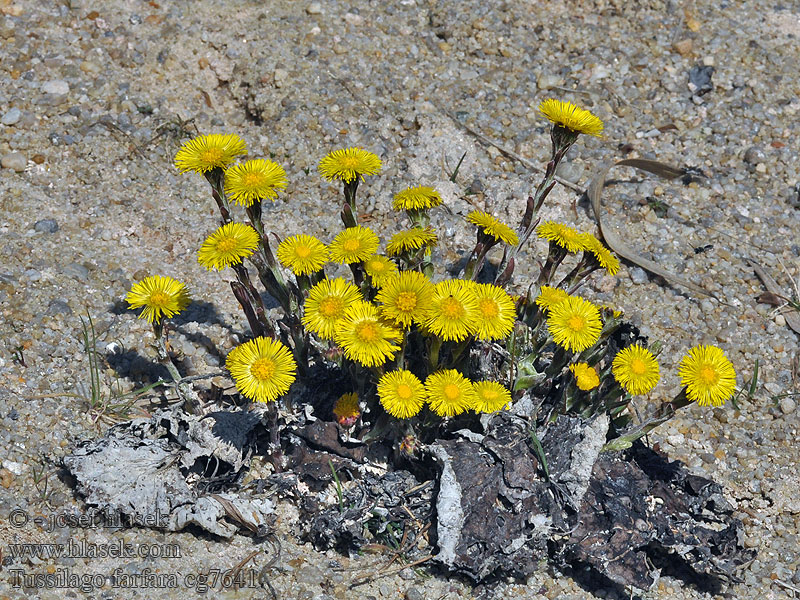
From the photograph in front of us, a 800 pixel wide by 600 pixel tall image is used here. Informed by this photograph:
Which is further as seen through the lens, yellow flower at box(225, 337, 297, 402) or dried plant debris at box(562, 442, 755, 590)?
dried plant debris at box(562, 442, 755, 590)

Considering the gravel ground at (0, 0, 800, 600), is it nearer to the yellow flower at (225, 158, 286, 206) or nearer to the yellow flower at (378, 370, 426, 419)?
the yellow flower at (378, 370, 426, 419)

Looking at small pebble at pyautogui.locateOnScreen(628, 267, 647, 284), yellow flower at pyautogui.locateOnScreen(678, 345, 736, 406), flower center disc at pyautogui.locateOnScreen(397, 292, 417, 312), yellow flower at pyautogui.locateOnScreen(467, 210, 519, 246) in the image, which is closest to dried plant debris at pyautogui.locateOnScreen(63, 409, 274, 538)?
flower center disc at pyautogui.locateOnScreen(397, 292, 417, 312)

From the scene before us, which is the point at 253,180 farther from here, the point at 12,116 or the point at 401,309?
the point at 12,116

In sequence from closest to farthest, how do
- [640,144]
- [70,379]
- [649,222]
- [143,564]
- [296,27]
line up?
[143,564]
[70,379]
[649,222]
[640,144]
[296,27]

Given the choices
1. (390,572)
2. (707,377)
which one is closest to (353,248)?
(390,572)

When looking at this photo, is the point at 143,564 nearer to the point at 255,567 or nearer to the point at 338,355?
the point at 255,567

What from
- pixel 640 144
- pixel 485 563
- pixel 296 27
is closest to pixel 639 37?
pixel 640 144
